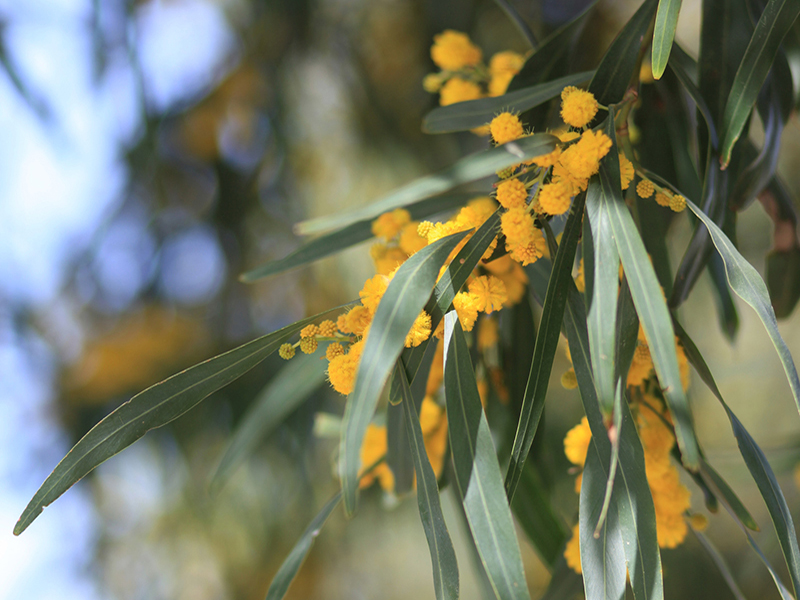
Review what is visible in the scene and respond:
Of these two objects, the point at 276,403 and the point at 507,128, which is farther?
the point at 276,403

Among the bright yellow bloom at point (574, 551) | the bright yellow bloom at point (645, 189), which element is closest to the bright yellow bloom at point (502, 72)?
the bright yellow bloom at point (645, 189)

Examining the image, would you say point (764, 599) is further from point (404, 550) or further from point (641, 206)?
point (641, 206)

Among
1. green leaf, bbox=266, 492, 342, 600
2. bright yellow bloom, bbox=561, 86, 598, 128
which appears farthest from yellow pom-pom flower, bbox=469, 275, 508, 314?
green leaf, bbox=266, 492, 342, 600

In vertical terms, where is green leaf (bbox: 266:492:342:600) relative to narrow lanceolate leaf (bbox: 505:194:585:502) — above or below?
below

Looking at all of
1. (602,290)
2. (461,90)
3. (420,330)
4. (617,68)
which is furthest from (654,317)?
(461,90)

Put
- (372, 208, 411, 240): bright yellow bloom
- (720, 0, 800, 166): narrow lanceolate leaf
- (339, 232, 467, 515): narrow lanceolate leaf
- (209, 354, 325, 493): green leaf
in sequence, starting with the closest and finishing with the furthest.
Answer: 1. (339, 232, 467, 515): narrow lanceolate leaf
2. (720, 0, 800, 166): narrow lanceolate leaf
3. (372, 208, 411, 240): bright yellow bloom
4. (209, 354, 325, 493): green leaf

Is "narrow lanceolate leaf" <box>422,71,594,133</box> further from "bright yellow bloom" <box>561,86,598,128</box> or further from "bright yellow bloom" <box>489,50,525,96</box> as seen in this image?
"bright yellow bloom" <box>489,50,525,96</box>

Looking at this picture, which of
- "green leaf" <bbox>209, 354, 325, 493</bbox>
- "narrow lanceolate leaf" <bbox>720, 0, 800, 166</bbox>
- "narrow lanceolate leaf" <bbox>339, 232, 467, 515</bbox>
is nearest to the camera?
"narrow lanceolate leaf" <bbox>339, 232, 467, 515</bbox>

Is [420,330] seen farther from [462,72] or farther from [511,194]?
[462,72]
